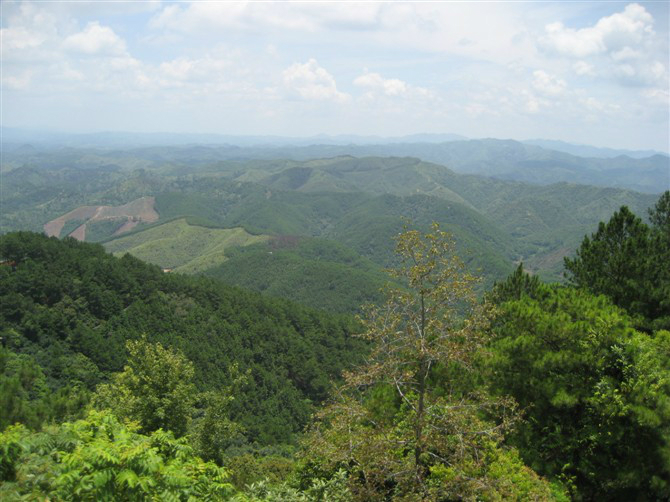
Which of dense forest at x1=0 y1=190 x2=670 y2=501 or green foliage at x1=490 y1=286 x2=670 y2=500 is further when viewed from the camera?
green foliage at x1=490 y1=286 x2=670 y2=500

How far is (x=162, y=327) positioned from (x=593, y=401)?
70852 mm

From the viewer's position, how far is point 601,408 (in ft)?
52.0

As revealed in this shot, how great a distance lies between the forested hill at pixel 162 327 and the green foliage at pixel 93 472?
4279 centimetres

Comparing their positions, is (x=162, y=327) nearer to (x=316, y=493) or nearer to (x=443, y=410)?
(x=316, y=493)

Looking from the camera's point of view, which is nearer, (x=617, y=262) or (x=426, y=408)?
(x=426, y=408)

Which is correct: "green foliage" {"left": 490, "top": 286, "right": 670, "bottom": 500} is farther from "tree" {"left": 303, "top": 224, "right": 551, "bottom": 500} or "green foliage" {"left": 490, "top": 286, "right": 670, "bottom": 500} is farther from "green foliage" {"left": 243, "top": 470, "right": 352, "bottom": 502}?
"green foliage" {"left": 243, "top": 470, "right": 352, "bottom": 502}

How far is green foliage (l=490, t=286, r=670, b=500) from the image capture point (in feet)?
51.2

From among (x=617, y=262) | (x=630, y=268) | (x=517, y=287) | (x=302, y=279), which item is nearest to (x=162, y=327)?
(x=517, y=287)

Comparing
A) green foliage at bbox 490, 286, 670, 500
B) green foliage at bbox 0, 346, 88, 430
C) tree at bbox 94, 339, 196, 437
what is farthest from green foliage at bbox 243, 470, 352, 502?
green foliage at bbox 0, 346, 88, 430

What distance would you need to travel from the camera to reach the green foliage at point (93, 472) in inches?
260

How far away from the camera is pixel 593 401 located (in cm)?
1603

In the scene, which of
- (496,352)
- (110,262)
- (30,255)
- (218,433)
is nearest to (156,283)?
(110,262)

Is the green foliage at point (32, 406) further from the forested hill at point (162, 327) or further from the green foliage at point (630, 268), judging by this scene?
the green foliage at point (630, 268)

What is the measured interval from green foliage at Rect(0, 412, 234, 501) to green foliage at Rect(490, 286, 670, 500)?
11545 mm
